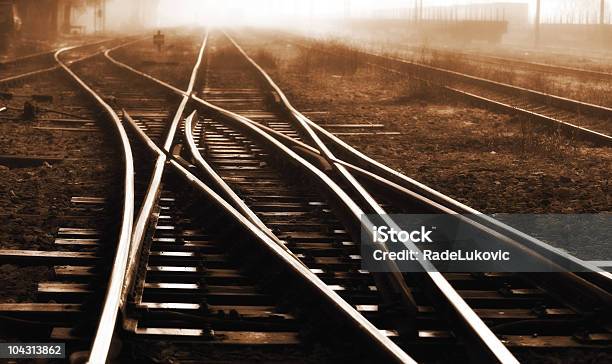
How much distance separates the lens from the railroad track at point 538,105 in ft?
37.2

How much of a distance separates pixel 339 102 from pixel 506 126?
3663 mm

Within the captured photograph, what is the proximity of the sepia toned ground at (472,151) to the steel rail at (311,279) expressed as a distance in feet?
7.19

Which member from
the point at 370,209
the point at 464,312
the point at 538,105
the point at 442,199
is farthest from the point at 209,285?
the point at 538,105

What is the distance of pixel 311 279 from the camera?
171 inches

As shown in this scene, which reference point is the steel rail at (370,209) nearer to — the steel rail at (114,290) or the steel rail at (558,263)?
the steel rail at (558,263)

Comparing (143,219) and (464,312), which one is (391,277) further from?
(143,219)

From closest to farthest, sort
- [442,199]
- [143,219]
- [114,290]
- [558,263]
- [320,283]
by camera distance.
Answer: [114,290]
[320,283]
[558,263]
[143,219]
[442,199]

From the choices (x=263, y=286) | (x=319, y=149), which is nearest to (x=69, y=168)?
(x=319, y=149)

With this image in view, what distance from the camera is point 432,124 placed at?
1236 cm

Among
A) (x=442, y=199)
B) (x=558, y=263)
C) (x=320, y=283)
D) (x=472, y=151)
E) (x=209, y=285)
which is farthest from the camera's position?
(x=472, y=151)

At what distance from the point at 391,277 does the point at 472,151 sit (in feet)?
19.0

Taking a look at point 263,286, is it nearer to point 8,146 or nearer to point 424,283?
point 424,283

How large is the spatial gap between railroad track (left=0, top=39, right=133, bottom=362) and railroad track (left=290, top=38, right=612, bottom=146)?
596cm

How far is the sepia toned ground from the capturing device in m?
7.38
